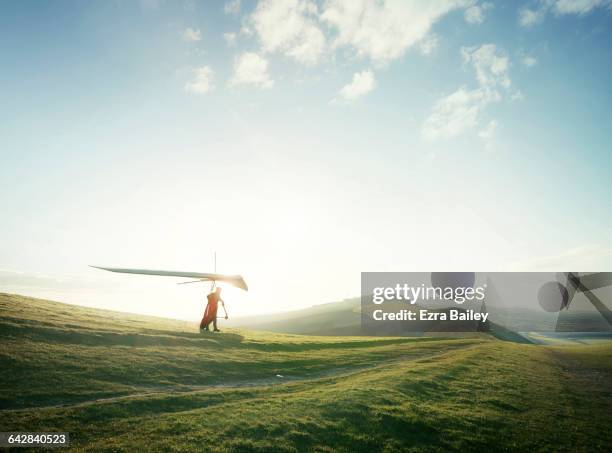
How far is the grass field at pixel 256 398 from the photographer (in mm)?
14719

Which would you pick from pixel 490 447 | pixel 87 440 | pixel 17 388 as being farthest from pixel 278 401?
pixel 17 388

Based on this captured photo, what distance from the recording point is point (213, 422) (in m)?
15.7

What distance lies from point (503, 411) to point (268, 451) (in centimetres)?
1606

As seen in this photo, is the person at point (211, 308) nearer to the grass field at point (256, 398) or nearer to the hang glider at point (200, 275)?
the hang glider at point (200, 275)

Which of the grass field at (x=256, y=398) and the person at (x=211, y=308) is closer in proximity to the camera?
the grass field at (x=256, y=398)

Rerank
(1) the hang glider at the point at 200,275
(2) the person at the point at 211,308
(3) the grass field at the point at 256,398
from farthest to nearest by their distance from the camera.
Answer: (2) the person at the point at 211,308, (1) the hang glider at the point at 200,275, (3) the grass field at the point at 256,398

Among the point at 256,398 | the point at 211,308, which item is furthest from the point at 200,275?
the point at 256,398

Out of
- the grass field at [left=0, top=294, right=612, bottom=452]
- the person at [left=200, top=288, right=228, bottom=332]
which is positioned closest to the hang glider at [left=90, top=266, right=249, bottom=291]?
the person at [left=200, top=288, right=228, bottom=332]

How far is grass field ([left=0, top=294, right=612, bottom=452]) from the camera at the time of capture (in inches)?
579

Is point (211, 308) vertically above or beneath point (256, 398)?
above

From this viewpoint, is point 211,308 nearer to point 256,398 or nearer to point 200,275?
point 200,275

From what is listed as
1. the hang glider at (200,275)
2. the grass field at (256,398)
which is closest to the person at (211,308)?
the hang glider at (200,275)

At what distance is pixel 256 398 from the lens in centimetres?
1989

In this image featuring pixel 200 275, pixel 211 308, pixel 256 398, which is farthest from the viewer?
pixel 211 308
